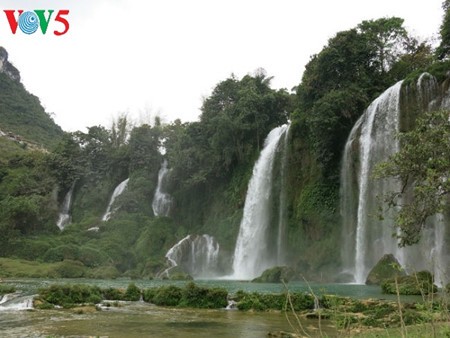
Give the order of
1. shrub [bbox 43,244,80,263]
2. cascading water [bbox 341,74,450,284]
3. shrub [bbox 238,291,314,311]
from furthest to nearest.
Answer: shrub [bbox 43,244,80,263] → cascading water [bbox 341,74,450,284] → shrub [bbox 238,291,314,311]

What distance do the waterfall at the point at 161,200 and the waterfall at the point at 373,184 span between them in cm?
2376

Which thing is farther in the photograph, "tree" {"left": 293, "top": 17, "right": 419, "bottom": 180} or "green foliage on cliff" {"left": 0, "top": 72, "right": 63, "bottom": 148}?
"green foliage on cliff" {"left": 0, "top": 72, "right": 63, "bottom": 148}

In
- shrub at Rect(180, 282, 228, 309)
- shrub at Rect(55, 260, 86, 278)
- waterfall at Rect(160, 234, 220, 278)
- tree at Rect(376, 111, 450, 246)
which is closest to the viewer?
tree at Rect(376, 111, 450, 246)

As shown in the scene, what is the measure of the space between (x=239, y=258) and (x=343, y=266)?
9.64 meters

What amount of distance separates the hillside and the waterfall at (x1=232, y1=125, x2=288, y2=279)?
181 feet

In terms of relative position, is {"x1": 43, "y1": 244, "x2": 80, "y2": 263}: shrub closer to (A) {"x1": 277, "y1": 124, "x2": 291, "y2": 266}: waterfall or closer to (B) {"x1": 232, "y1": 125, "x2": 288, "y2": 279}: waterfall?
(B) {"x1": 232, "y1": 125, "x2": 288, "y2": 279}: waterfall

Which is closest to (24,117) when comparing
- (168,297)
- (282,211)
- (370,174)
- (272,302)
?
(282,211)

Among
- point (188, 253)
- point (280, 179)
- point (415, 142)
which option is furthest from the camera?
point (188, 253)

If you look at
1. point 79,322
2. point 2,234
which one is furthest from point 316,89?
point 2,234

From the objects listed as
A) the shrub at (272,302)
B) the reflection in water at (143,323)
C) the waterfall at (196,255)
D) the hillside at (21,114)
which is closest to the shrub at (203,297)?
the shrub at (272,302)

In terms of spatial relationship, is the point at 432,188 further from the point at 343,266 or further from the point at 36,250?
the point at 36,250

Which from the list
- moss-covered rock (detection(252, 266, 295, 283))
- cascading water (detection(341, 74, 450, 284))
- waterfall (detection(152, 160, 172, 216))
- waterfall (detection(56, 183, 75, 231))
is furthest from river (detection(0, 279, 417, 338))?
waterfall (detection(56, 183, 75, 231))

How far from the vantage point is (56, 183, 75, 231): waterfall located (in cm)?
5219

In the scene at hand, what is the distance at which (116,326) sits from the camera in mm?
10852
